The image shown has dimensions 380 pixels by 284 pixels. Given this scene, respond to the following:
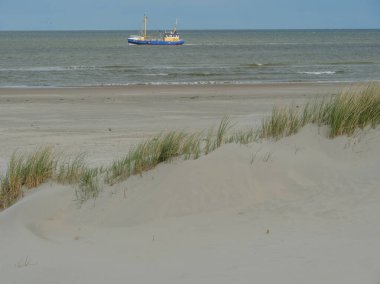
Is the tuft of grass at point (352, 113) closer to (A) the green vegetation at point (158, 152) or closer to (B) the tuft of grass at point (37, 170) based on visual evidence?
(A) the green vegetation at point (158, 152)

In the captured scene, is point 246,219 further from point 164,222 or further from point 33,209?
point 33,209

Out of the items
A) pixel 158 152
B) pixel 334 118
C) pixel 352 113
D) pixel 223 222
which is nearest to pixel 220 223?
pixel 223 222

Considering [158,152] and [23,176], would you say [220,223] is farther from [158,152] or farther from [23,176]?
[23,176]

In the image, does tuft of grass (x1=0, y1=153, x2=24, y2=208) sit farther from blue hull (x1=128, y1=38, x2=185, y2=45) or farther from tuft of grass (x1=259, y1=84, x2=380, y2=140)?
blue hull (x1=128, y1=38, x2=185, y2=45)

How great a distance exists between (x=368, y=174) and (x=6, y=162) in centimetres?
536

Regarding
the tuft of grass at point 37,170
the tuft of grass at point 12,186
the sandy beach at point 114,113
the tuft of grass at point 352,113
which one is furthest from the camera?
the sandy beach at point 114,113

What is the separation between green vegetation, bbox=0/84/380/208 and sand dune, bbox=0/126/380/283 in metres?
0.16

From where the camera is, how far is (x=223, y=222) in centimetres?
534

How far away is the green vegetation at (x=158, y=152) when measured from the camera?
629cm

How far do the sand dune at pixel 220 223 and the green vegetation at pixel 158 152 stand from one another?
156mm

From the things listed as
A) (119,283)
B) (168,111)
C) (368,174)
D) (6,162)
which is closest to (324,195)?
(368,174)

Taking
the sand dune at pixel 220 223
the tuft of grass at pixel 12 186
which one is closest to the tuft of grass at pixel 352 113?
the sand dune at pixel 220 223

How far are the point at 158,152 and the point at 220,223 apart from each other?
1.30m

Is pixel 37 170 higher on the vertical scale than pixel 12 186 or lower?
higher
